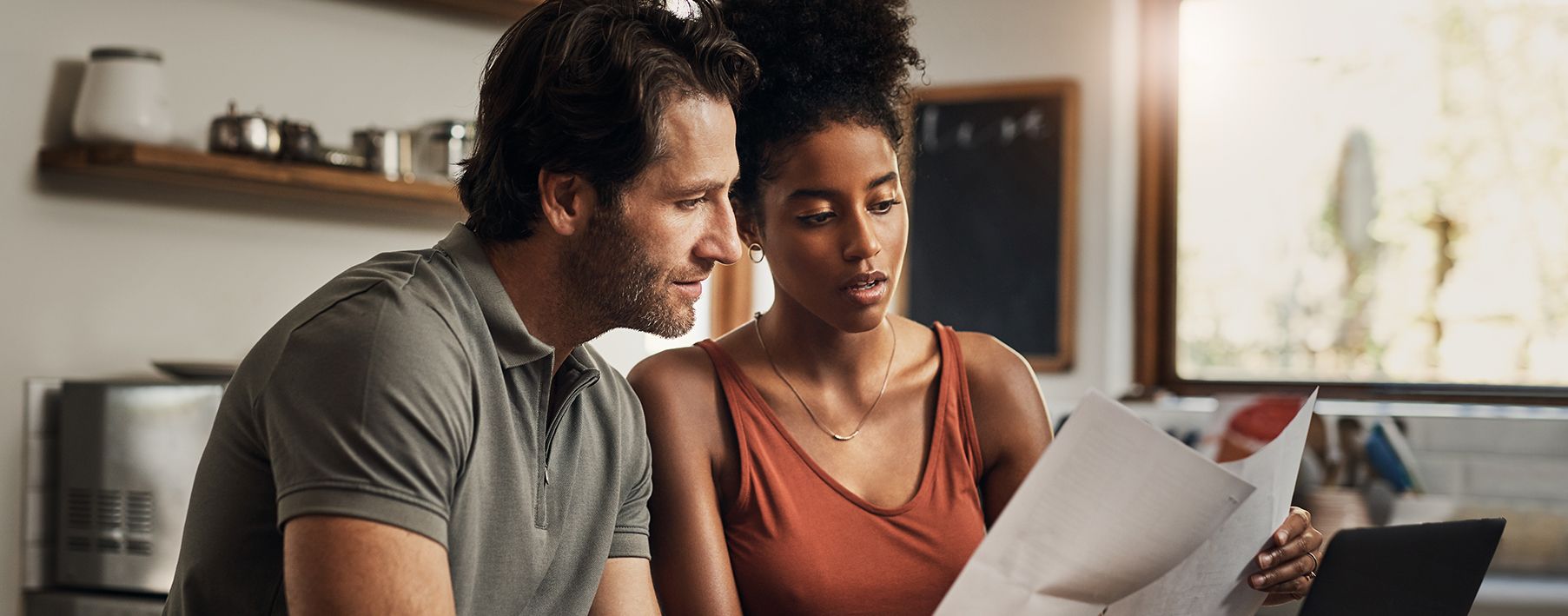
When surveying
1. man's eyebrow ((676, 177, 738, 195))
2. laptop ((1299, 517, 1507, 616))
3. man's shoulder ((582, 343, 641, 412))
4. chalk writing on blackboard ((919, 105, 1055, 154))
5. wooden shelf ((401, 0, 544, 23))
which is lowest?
laptop ((1299, 517, 1507, 616))

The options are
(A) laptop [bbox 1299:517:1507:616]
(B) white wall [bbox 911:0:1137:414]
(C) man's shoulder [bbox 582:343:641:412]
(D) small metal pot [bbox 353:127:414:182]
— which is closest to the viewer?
(A) laptop [bbox 1299:517:1507:616]

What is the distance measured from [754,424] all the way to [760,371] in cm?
Answer: 7

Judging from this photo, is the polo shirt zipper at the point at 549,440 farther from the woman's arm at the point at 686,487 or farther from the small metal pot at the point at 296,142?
the small metal pot at the point at 296,142

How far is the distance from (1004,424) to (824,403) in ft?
0.56

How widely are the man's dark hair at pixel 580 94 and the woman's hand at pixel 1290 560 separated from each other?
0.52 metres

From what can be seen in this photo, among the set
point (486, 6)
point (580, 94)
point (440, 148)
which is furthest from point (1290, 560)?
point (486, 6)

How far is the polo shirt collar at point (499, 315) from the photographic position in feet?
3.29

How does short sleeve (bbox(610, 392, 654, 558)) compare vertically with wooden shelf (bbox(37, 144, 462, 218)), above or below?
below

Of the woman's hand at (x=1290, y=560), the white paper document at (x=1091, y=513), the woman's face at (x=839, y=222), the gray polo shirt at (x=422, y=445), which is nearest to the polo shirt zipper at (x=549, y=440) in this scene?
the gray polo shirt at (x=422, y=445)

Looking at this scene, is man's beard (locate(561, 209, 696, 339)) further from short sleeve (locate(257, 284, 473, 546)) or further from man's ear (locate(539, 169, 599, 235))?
short sleeve (locate(257, 284, 473, 546))

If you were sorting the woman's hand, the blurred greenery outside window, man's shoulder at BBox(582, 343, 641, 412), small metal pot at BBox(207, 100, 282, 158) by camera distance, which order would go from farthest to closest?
the blurred greenery outside window, small metal pot at BBox(207, 100, 282, 158), man's shoulder at BBox(582, 343, 641, 412), the woman's hand

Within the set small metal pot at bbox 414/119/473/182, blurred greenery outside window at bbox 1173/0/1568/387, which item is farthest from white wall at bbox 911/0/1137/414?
small metal pot at bbox 414/119/473/182

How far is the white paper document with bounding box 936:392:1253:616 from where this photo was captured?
0.80 metres

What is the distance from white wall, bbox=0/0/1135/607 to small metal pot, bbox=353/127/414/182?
9cm
